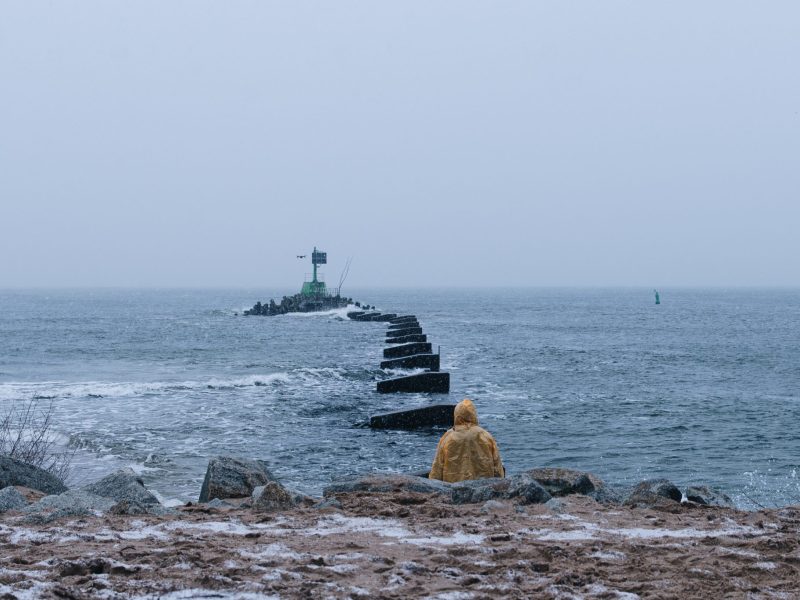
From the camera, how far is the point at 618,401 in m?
23.1

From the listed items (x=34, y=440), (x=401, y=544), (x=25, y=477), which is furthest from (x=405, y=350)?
(x=401, y=544)

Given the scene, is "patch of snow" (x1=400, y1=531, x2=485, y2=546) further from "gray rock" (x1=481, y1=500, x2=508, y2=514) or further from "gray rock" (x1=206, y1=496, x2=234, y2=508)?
"gray rock" (x1=206, y1=496, x2=234, y2=508)

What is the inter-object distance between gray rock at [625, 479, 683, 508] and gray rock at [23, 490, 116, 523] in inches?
193

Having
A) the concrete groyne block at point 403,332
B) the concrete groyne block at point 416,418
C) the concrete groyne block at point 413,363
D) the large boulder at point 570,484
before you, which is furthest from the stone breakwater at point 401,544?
the concrete groyne block at point 403,332

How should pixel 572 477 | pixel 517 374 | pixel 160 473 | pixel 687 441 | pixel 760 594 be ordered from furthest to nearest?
pixel 517 374, pixel 687 441, pixel 160 473, pixel 572 477, pixel 760 594

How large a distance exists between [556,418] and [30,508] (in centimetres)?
1537

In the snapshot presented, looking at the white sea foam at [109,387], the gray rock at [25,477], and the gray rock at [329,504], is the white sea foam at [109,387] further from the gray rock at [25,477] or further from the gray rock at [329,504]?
the gray rock at [329,504]

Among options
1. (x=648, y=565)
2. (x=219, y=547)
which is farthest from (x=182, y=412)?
(x=648, y=565)

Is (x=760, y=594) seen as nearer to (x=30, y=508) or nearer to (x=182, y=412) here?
(x=30, y=508)

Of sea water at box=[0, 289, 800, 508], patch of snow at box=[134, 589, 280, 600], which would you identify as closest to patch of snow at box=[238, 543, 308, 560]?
patch of snow at box=[134, 589, 280, 600]

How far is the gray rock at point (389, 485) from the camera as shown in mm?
7609

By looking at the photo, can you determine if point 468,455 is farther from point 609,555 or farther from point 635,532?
point 609,555

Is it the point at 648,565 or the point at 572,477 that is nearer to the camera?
the point at 648,565

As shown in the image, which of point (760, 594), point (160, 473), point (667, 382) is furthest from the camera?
point (667, 382)
